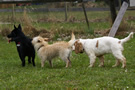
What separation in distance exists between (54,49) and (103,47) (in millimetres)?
1576

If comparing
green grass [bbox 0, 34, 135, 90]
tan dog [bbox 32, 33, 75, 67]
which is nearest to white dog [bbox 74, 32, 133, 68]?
tan dog [bbox 32, 33, 75, 67]

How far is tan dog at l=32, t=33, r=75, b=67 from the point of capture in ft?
32.6

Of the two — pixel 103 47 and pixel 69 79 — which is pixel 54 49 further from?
pixel 69 79

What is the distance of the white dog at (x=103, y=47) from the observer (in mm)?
9297

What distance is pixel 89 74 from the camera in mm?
8219

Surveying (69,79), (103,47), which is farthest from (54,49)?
(69,79)

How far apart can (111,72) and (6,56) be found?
5.93m

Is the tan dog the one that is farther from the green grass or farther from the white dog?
the green grass

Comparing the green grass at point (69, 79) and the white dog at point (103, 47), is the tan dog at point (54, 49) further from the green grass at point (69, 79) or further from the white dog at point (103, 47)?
the green grass at point (69, 79)

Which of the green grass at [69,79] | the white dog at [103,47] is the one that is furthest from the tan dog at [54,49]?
the green grass at [69,79]

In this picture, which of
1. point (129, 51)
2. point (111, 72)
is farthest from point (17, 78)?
point (129, 51)

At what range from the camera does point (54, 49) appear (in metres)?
10.1

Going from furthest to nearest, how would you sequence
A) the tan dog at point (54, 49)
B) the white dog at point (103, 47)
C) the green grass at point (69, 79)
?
the tan dog at point (54, 49) → the white dog at point (103, 47) → the green grass at point (69, 79)

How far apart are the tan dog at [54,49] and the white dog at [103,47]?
31 cm
